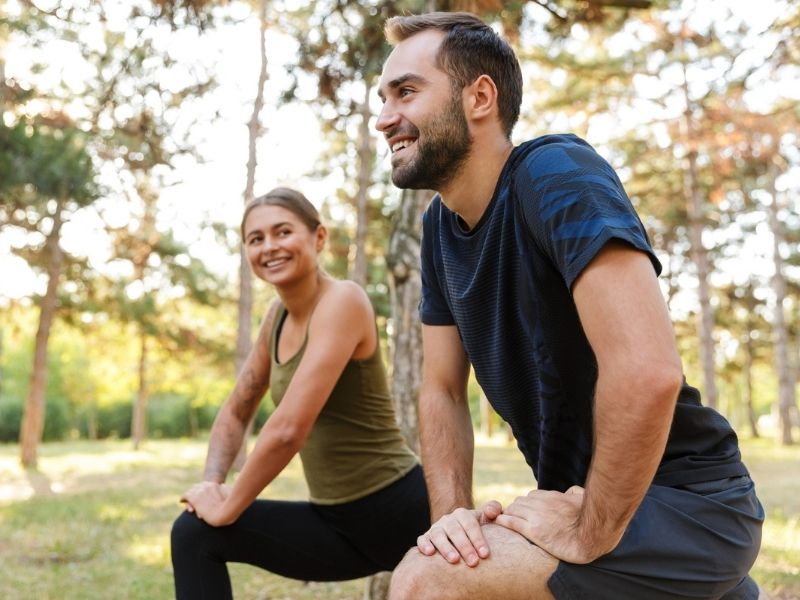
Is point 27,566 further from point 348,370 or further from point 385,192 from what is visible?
point 385,192

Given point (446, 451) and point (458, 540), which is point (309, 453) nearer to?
point (446, 451)

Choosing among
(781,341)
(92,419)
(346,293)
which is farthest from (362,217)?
(92,419)

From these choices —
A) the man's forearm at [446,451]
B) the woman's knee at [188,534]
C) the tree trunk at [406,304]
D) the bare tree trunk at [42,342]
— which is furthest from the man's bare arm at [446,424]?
the bare tree trunk at [42,342]

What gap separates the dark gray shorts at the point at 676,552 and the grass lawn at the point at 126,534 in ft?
12.2

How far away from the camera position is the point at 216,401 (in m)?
40.1

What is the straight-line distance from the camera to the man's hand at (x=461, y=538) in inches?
66.9

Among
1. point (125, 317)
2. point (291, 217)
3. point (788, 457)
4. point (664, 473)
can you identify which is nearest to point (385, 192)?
point (125, 317)

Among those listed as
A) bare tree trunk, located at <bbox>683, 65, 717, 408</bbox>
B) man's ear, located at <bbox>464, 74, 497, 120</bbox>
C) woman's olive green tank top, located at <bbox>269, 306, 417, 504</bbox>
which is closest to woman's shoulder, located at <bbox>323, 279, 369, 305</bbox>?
woman's olive green tank top, located at <bbox>269, 306, 417, 504</bbox>

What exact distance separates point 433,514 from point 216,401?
39199 millimetres

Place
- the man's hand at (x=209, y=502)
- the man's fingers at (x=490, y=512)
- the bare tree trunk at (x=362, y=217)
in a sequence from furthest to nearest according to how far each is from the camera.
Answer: the bare tree trunk at (x=362, y=217) → the man's hand at (x=209, y=502) → the man's fingers at (x=490, y=512)

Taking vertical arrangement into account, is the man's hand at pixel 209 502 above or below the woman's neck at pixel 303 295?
below

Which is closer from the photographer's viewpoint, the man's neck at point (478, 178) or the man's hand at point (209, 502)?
the man's neck at point (478, 178)

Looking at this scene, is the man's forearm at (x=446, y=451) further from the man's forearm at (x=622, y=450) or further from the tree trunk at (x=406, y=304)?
the tree trunk at (x=406, y=304)

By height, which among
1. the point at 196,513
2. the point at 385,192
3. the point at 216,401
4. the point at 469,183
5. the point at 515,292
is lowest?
the point at 216,401
